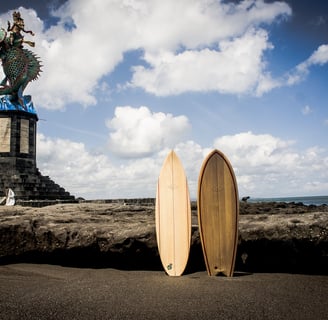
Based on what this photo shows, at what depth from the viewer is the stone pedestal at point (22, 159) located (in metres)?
13.6

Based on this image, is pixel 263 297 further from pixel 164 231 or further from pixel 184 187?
pixel 184 187

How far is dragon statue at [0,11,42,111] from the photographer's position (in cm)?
1553

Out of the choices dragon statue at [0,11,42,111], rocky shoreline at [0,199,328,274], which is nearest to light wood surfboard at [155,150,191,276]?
rocky shoreline at [0,199,328,274]

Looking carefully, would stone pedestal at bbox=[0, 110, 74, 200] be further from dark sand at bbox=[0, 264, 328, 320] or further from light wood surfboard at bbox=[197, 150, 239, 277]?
light wood surfboard at bbox=[197, 150, 239, 277]

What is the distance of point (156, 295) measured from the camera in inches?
85.3

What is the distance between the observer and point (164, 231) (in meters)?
3.01

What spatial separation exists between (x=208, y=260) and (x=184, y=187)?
81 centimetres

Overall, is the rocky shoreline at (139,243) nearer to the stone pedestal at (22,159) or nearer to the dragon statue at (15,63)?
the stone pedestal at (22,159)

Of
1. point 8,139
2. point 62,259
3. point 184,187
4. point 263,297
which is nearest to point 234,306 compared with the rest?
point 263,297

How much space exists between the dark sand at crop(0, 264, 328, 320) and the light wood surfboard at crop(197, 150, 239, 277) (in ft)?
0.59

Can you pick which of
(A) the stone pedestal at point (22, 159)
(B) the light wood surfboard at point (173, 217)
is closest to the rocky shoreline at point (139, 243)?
(B) the light wood surfboard at point (173, 217)

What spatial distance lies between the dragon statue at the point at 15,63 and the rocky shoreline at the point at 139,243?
48.1 ft

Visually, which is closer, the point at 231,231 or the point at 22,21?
A: the point at 231,231

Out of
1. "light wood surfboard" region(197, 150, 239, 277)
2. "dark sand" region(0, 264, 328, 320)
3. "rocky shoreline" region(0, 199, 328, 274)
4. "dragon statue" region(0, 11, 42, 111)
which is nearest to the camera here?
"dark sand" region(0, 264, 328, 320)
